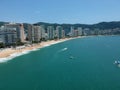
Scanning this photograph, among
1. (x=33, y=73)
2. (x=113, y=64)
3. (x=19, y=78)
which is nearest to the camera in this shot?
(x=19, y=78)

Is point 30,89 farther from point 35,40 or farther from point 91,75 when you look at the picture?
point 35,40

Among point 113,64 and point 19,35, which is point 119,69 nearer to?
point 113,64

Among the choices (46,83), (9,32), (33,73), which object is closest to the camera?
(46,83)

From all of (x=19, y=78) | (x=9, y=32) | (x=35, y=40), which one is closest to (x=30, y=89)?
(x=19, y=78)

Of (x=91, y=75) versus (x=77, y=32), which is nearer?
(x=91, y=75)

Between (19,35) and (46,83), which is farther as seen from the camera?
(19,35)

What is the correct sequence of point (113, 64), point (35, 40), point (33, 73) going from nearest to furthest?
point (33, 73) < point (113, 64) < point (35, 40)

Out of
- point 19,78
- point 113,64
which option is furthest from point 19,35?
point 19,78

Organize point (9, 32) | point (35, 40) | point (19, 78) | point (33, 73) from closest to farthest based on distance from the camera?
point (19, 78)
point (33, 73)
point (9, 32)
point (35, 40)
